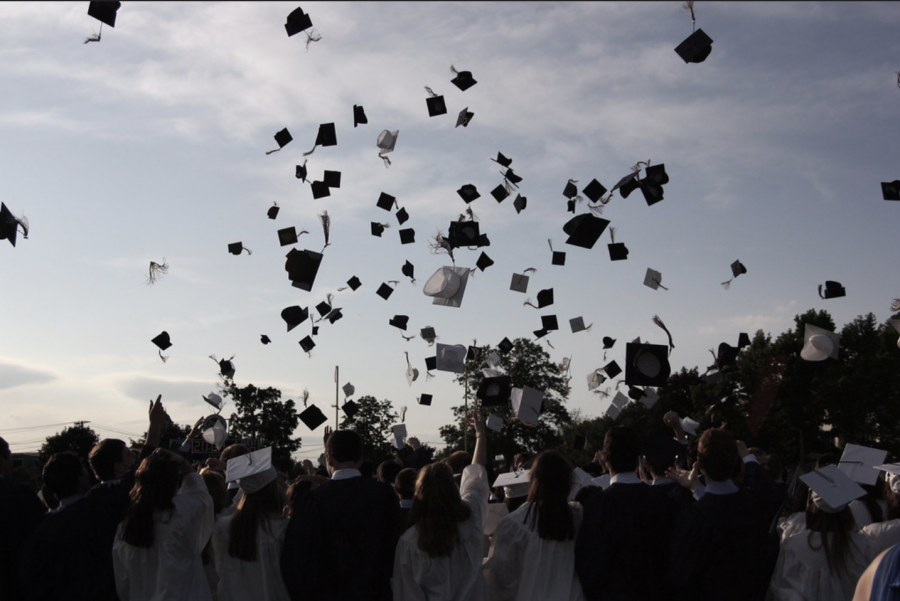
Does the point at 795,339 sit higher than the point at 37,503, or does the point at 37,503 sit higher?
the point at 795,339

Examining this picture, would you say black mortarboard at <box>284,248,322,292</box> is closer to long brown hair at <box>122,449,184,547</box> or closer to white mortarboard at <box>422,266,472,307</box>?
white mortarboard at <box>422,266,472,307</box>

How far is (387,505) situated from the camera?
5336 millimetres

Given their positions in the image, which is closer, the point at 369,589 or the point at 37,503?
the point at 369,589

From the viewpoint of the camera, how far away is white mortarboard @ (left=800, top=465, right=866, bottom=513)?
481cm

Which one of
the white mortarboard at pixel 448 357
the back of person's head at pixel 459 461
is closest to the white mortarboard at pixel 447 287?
the white mortarboard at pixel 448 357

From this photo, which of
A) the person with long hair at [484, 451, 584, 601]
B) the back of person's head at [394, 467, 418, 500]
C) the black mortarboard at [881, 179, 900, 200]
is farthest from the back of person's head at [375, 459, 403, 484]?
the black mortarboard at [881, 179, 900, 200]

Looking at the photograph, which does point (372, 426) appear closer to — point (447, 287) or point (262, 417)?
point (262, 417)

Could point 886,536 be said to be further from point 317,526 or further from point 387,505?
point 317,526

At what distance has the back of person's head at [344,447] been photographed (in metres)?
5.29

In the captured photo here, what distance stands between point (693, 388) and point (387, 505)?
4805cm

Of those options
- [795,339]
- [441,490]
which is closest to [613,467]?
[441,490]

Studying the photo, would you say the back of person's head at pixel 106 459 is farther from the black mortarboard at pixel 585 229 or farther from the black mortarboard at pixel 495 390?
the black mortarboard at pixel 585 229

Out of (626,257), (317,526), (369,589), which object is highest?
(626,257)

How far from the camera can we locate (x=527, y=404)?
9172 mm
